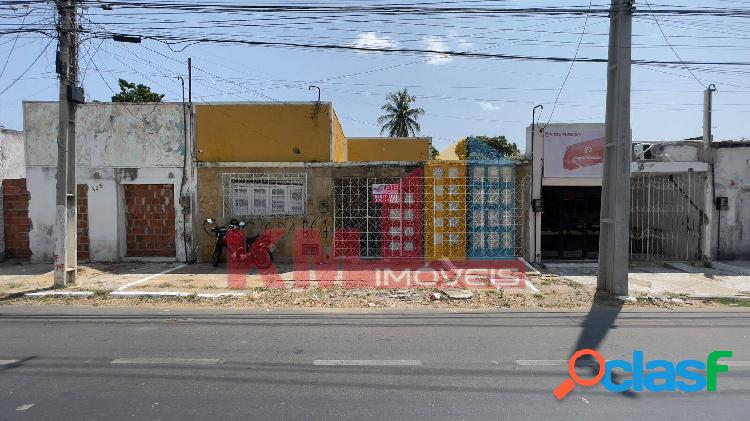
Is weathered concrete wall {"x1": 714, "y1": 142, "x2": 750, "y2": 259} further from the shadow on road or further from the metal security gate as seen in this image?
the shadow on road

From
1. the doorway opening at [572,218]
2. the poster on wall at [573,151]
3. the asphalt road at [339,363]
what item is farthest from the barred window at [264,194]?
the doorway opening at [572,218]

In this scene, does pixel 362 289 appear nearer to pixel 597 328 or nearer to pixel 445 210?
pixel 445 210

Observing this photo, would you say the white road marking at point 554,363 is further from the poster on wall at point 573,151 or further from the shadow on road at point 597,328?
the poster on wall at point 573,151

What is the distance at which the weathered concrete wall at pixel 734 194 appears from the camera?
11836mm

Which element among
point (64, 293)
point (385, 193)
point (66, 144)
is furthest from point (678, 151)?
point (64, 293)

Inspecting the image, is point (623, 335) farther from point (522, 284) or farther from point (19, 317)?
point (19, 317)

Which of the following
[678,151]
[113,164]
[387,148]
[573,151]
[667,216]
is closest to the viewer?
[573,151]

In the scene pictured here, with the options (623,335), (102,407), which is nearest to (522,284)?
(623,335)

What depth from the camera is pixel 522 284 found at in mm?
9266

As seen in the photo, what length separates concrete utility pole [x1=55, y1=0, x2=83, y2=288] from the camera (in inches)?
344

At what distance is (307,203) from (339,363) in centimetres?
756

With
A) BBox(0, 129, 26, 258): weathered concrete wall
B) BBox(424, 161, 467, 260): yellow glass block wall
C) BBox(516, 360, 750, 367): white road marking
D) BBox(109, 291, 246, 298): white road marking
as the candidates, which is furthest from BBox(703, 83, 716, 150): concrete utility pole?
BBox(0, 129, 26, 258): weathered concrete wall

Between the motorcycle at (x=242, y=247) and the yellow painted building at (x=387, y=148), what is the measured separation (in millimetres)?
11352

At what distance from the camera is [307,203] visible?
12.0m
